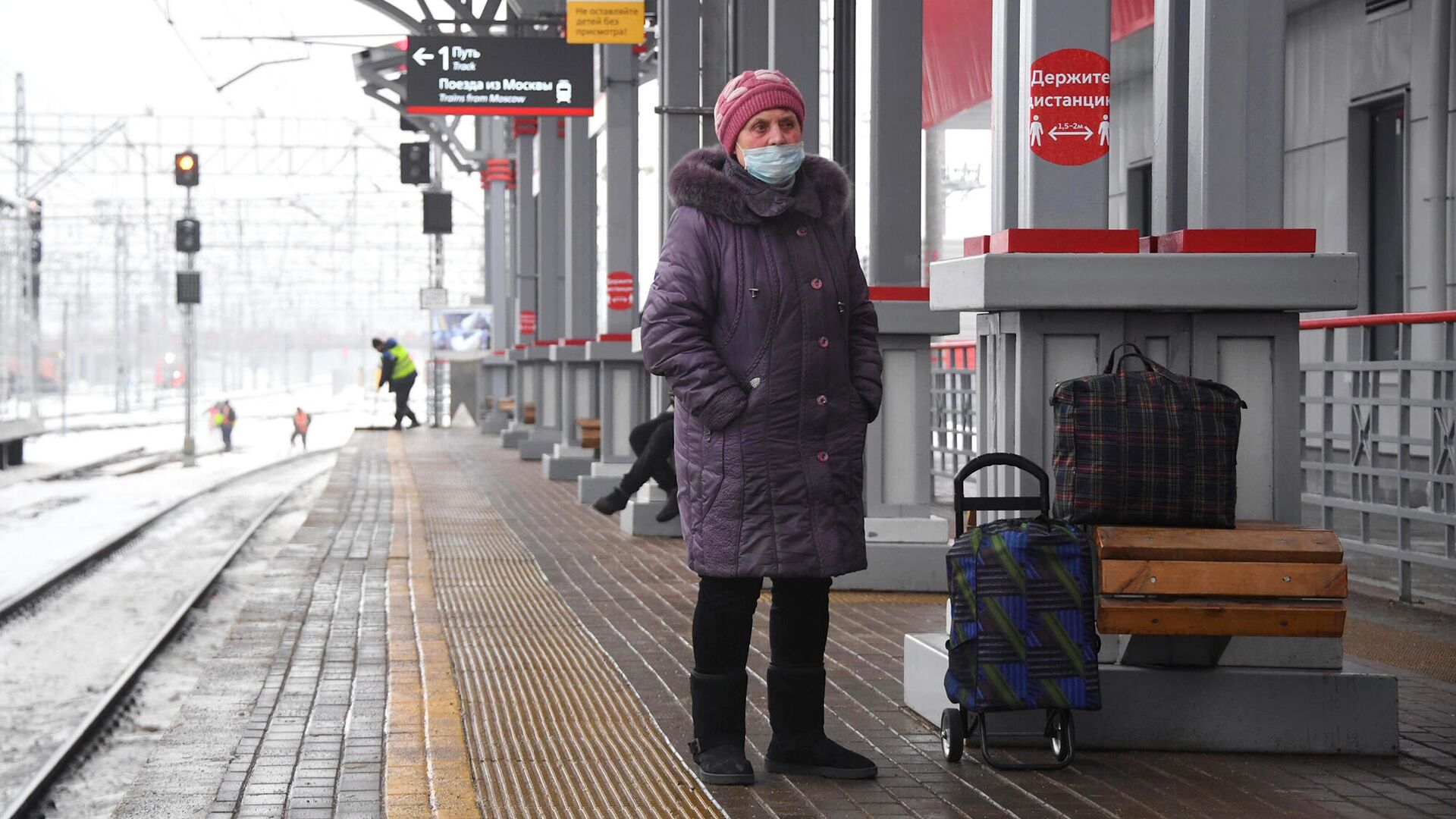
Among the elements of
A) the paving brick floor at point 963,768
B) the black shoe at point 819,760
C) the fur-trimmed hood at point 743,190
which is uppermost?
the fur-trimmed hood at point 743,190

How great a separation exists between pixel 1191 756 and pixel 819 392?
1545 mm

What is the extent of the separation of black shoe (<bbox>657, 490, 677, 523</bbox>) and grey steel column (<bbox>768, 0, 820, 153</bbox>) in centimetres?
290

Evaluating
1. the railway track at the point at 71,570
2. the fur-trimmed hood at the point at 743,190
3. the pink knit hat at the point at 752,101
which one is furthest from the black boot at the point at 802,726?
the railway track at the point at 71,570

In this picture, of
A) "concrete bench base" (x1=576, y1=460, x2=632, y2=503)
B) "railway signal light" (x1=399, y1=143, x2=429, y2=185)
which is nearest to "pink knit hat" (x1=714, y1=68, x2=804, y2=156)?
"concrete bench base" (x1=576, y1=460, x2=632, y2=503)

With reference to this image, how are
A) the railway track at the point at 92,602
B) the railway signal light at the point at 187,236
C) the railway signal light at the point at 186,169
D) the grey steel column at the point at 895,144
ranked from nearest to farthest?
the railway track at the point at 92,602
the grey steel column at the point at 895,144
the railway signal light at the point at 186,169
the railway signal light at the point at 187,236

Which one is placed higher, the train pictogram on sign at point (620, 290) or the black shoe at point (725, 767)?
the train pictogram on sign at point (620, 290)

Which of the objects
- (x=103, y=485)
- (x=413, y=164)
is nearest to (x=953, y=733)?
(x=103, y=485)

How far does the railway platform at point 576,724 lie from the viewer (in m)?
4.46

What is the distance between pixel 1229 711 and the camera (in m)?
5.02

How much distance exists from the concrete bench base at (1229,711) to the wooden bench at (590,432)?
12.9m

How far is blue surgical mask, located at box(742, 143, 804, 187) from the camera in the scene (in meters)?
4.56

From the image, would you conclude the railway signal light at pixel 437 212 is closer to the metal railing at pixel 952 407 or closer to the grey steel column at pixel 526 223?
the grey steel column at pixel 526 223

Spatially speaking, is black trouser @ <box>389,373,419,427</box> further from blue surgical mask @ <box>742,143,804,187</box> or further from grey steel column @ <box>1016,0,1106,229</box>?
blue surgical mask @ <box>742,143,804,187</box>

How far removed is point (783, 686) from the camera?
187 inches
